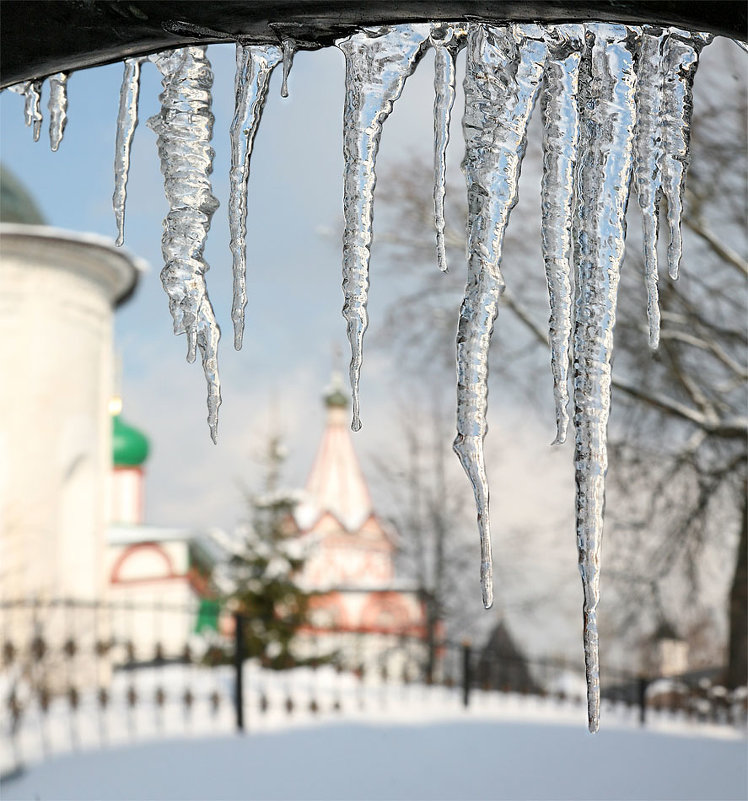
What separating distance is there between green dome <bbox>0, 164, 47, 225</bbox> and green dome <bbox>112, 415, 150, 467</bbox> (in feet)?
22.0

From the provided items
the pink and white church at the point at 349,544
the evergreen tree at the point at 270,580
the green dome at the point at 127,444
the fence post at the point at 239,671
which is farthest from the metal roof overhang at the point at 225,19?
the pink and white church at the point at 349,544

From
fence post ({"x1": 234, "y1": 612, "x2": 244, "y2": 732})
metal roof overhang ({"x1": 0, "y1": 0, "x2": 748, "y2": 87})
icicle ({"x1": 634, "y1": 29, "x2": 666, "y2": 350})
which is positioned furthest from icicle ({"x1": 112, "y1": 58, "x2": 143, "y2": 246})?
fence post ({"x1": 234, "y1": 612, "x2": 244, "y2": 732})

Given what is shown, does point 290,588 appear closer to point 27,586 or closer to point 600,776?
point 27,586

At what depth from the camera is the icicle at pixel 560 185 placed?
4.62ft

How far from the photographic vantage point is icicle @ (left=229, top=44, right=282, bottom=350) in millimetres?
1492

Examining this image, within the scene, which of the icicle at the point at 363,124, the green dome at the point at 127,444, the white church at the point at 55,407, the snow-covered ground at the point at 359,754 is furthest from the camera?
the green dome at the point at 127,444

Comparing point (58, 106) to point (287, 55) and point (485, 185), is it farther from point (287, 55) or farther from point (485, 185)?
point (485, 185)

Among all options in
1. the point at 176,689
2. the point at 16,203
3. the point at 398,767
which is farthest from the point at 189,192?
the point at 16,203

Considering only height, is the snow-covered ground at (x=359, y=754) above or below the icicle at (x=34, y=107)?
below

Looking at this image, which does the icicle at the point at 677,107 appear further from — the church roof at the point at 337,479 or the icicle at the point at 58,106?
the church roof at the point at 337,479

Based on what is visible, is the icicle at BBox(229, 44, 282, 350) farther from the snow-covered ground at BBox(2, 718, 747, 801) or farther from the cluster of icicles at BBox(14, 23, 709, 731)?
the snow-covered ground at BBox(2, 718, 747, 801)

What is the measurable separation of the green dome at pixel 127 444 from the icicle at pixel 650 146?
16406mm

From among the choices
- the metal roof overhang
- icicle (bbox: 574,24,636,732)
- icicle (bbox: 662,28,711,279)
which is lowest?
icicle (bbox: 574,24,636,732)

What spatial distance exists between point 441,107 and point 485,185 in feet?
0.45
